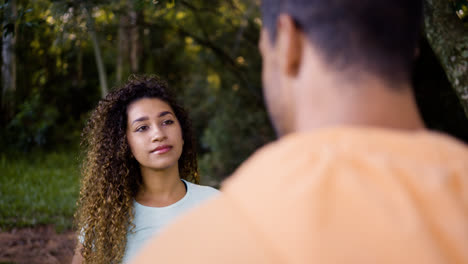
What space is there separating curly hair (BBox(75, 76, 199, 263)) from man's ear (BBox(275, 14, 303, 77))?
218cm

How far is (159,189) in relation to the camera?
3045mm

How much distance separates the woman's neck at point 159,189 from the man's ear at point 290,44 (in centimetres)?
219

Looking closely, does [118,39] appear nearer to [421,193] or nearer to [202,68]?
[202,68]

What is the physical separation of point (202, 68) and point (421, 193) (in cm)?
871

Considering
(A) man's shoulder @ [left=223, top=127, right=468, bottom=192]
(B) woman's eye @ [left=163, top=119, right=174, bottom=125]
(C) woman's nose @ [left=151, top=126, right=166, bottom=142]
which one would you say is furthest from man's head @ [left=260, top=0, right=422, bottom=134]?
(B) woman's eye @ [left=163, top=119, right=174, bottom=125]

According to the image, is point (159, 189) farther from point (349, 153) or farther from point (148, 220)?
point (349, 153)

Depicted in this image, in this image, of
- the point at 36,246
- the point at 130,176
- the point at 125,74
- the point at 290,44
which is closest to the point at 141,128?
the point at 130,176

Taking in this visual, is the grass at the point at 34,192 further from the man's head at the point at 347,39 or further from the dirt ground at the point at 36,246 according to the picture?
the man's head at the point at 347,39

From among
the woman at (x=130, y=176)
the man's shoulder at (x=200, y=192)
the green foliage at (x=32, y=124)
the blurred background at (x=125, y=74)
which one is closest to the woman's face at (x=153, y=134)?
the woman at (x=130, y=176)

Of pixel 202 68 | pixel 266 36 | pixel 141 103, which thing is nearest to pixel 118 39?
pixel 202 68

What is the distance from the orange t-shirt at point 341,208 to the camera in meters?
0.74

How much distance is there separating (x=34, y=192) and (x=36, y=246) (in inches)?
41.6

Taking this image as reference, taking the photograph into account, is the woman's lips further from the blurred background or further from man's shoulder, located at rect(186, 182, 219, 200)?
the blurred background

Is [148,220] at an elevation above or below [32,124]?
below
